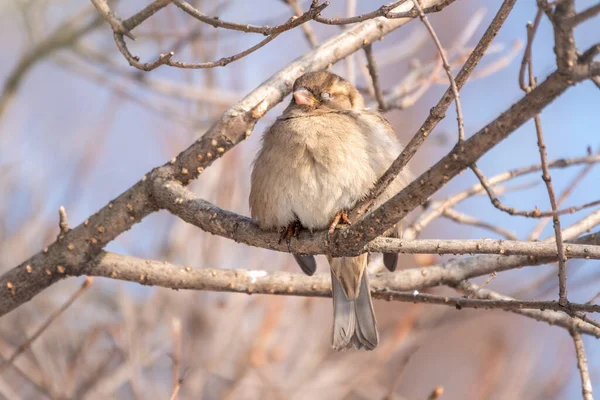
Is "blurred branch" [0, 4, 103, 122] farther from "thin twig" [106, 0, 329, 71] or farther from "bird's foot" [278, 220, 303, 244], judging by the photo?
"bird's foot" [278, 220, 303, 244]

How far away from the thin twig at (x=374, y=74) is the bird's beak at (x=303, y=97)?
1.22 feet

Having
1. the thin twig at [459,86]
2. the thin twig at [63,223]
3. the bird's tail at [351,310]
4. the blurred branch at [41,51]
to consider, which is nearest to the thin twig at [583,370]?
the bird's tail at [351,310]

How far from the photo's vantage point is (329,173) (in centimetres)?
280

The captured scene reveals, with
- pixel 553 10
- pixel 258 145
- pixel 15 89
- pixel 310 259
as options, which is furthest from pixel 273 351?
pixel 553 10

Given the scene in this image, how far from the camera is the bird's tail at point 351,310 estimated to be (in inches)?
125

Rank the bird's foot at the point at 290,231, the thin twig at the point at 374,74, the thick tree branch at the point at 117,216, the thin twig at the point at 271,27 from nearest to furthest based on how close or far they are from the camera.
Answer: the thin twig at the point at 271,27
the bird's foot at the point at 290,231
the thick tree branch at the point at 117,216
the thin twig at the point at 374,74

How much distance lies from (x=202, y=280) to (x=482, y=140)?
4.79 ft

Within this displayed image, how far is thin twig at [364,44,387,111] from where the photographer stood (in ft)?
10.8

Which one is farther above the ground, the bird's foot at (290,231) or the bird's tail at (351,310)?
the bird's tail at (351,310)

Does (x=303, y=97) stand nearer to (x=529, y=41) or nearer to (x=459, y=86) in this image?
(x=459, y=86)

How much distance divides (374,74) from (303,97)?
1.43 ft

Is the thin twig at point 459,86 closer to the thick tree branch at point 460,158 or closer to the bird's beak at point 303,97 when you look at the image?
the thick tree branch at point 460,158

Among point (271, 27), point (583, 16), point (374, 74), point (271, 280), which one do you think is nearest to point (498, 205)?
point (583, 16)

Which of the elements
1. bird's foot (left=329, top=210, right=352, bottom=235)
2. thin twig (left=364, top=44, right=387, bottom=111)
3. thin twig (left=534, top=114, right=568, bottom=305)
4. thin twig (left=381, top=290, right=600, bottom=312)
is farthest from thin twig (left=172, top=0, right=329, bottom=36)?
thin twig (left=364, top=44, right=387, bottom=111)
